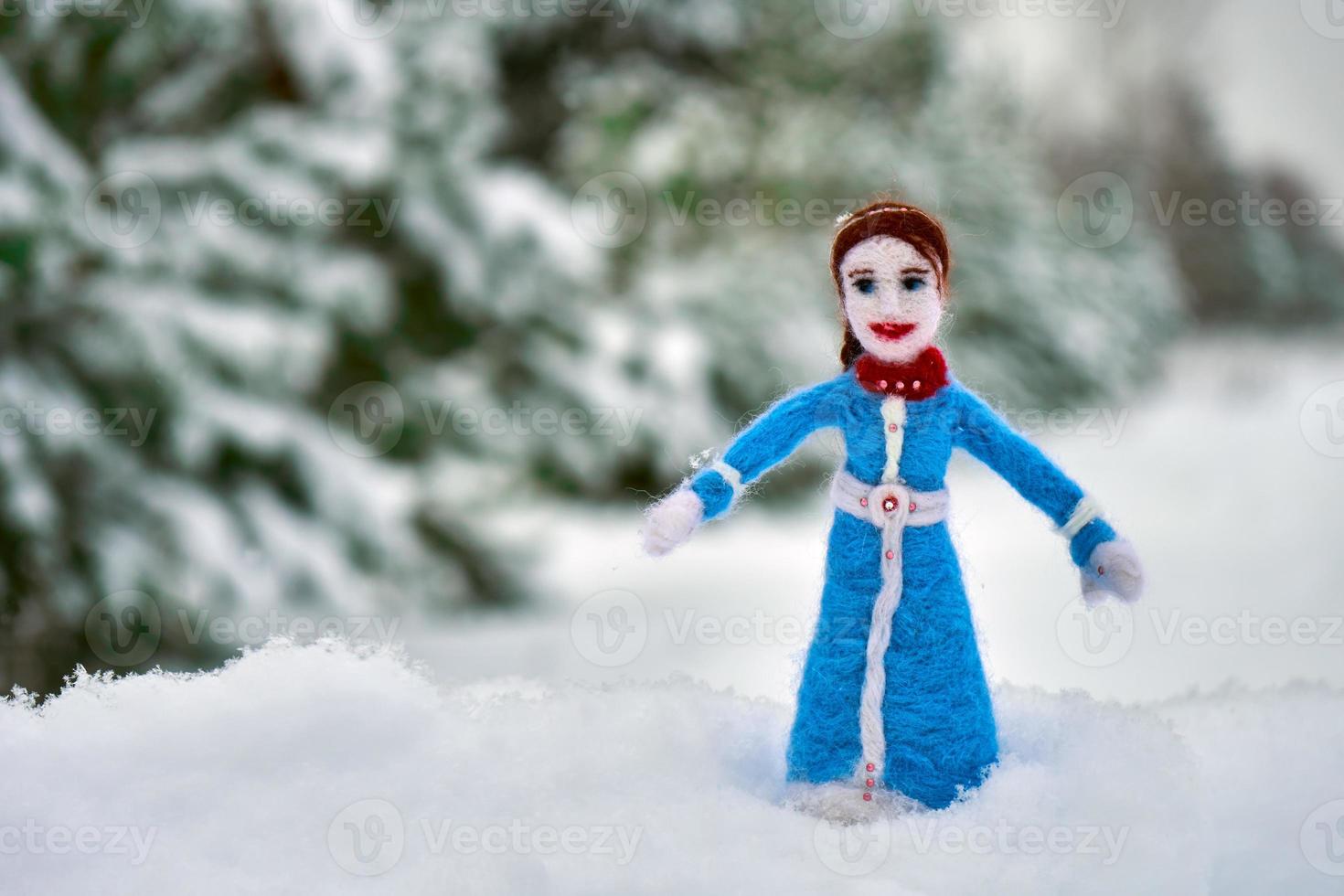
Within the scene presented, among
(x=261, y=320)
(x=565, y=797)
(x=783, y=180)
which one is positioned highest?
(x=783, y=180)

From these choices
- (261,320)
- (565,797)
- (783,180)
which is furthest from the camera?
(783,180)

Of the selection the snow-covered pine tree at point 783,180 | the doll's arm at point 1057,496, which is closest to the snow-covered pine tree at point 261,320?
the snow-covered pine tree at point 783,180

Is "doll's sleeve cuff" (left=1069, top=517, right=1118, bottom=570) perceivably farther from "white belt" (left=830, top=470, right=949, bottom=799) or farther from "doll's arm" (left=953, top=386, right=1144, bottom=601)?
"white belt" (left=830, top=470, right=949, bottom=799)

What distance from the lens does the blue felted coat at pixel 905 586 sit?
2.90 ft

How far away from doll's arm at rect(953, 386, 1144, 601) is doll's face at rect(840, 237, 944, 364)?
3.0 inches

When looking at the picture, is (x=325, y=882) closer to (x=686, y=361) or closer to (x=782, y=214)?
(x=686, y=361)

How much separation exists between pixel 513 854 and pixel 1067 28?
820 cm

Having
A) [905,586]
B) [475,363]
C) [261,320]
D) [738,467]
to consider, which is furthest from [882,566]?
[475,363]

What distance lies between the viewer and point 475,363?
9.32 ft

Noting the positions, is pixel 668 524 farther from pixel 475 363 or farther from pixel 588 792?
pixel 475 363

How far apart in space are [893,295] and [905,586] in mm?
232

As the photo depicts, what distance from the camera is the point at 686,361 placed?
10.2 feet

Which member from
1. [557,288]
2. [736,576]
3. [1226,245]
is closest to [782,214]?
[557,288]

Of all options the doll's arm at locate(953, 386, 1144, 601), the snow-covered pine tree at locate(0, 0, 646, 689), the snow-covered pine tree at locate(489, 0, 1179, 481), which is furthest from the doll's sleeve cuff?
the snow-covered pine tree at locate(489, 0, 1179, 481)
